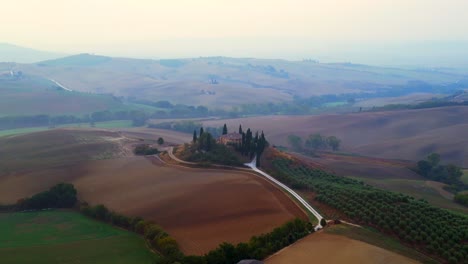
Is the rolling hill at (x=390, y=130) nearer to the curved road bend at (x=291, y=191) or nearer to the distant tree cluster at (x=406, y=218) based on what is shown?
the curved road bend at (x=291, y=191)

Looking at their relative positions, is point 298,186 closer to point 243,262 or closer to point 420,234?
point 420,234

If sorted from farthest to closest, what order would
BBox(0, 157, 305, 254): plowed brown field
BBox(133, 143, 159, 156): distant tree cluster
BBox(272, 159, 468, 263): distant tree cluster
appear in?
BBox(133, 143, 159, 156): distant tree cluster < BBox(0, 157, 305, 254): plowed brown field < BBox(272, 159, 468, 263): distant tree cluster

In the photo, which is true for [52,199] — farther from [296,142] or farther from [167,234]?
[296,142]

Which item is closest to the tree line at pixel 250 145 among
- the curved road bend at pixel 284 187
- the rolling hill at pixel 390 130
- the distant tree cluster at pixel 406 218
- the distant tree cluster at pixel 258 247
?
the curved road bend at pixel 284 187

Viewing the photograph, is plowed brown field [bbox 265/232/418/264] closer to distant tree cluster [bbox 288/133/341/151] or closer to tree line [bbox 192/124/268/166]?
tree line [bbox 192/124/268/166]

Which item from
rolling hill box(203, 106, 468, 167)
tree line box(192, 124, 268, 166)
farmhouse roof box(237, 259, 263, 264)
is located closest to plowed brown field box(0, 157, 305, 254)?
tree line box(192, 124, 268, 166)

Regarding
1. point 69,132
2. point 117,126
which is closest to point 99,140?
point 69,132

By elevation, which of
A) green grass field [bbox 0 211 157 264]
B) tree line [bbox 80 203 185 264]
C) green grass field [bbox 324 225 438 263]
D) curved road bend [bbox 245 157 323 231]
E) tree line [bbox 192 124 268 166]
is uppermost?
tree line [bbox 192 124 268 166]
